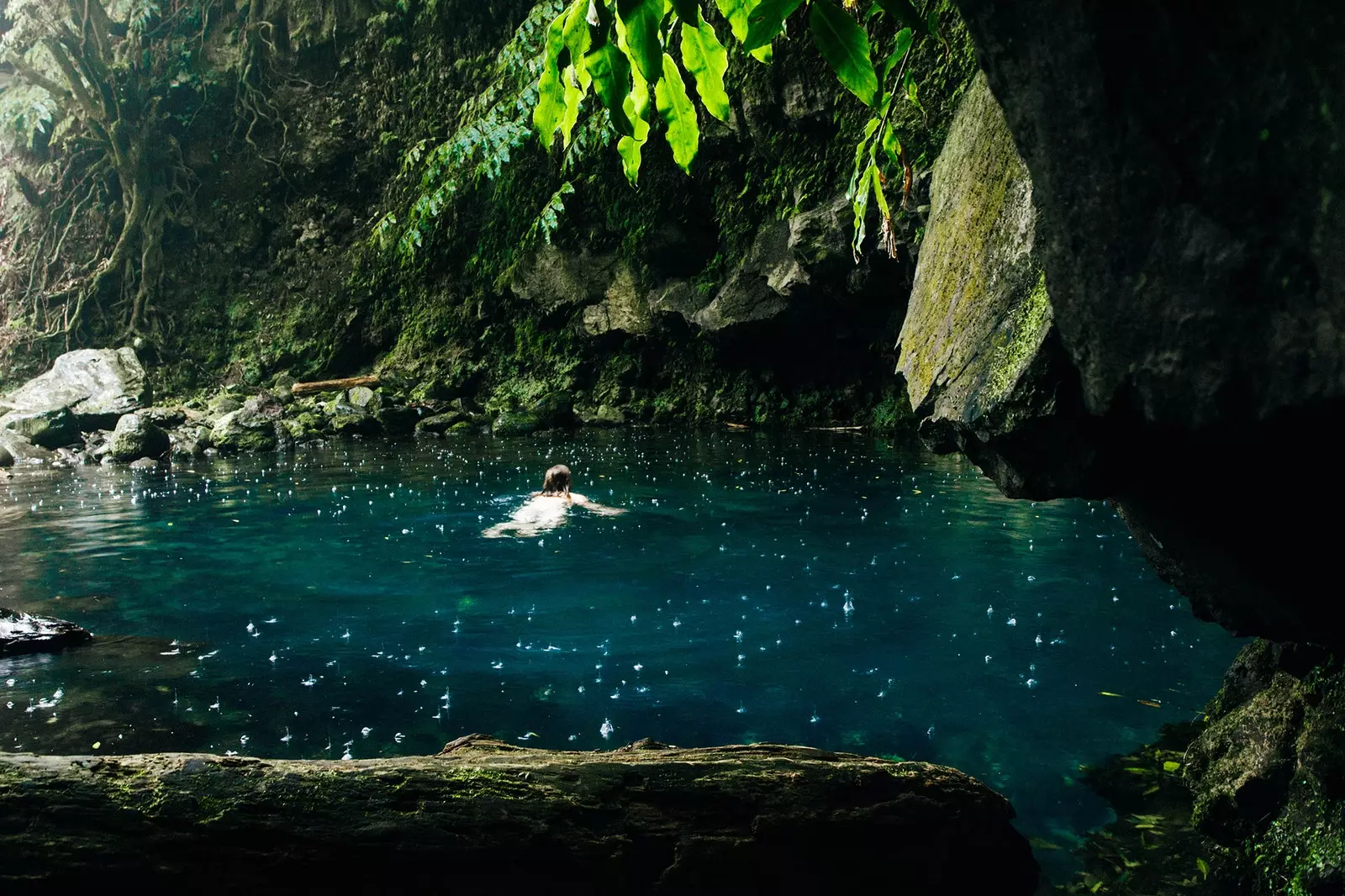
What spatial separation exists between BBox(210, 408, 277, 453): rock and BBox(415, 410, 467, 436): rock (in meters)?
3.20

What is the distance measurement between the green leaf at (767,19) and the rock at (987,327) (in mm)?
1223

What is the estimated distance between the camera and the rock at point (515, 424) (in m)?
20.7

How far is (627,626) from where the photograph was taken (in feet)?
24.5

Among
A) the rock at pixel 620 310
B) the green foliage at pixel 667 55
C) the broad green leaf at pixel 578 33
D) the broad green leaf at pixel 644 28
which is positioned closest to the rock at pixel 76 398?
the rock at pixel 620 310

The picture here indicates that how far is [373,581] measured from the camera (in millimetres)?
9023

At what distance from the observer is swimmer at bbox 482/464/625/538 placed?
1095 cm

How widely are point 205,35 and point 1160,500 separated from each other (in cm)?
3125

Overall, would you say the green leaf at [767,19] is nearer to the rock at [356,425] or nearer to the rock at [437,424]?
the rock at [437,424]

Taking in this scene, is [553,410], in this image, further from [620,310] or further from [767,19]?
[767,19]

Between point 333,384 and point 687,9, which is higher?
point 333,384

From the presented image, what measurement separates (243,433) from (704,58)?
2081 cm

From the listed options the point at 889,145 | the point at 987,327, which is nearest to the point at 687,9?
the point at 987,327

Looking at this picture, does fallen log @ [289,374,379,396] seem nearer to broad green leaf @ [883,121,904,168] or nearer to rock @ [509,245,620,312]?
rock @ [509,245,620,312]

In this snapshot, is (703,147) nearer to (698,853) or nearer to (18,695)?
(18,695)
